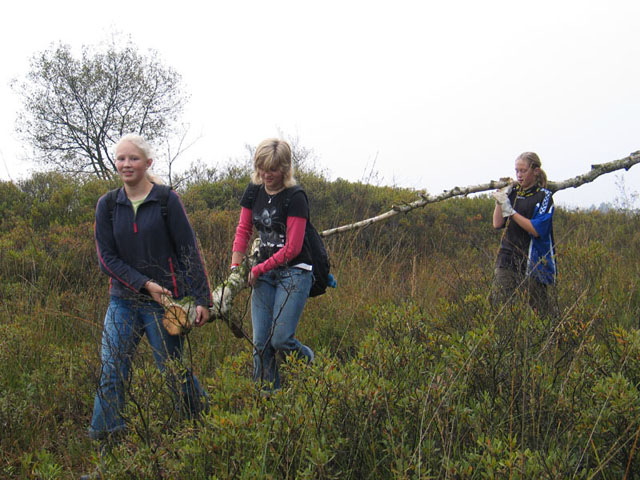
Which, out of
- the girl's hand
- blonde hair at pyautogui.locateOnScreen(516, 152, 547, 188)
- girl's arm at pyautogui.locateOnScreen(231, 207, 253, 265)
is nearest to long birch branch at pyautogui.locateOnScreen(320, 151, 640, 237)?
blonde hair at pyautogui.locateOnScreen(516, 152, 547, 188)

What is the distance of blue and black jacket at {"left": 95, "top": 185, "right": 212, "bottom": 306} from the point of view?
3090 millimetres

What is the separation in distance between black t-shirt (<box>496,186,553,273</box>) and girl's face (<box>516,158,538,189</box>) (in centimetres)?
6

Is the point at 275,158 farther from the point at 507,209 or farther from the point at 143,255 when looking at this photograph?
the point at 507,209

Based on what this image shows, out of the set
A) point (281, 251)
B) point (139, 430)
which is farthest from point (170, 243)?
point (139, 430)

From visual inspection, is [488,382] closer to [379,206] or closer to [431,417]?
[431,417]

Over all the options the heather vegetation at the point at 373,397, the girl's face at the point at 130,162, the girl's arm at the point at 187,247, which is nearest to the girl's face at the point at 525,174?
the heather vegetation at the point at 373,397

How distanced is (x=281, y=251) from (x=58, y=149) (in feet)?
69.8

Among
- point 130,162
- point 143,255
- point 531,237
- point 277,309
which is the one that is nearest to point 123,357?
point 143,255

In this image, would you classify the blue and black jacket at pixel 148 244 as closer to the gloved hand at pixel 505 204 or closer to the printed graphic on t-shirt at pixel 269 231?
the printed graphic on t-shirt at pixel 269 231

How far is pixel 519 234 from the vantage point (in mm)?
4734

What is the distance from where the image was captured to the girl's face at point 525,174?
4738 mm

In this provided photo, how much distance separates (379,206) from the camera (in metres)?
11.0

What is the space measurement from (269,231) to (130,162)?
998mm

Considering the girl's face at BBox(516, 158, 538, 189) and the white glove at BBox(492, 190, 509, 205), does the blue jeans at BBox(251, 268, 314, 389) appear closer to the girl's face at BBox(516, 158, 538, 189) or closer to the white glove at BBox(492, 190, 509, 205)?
the white glove at BBox(492, 190, 509, 205)
